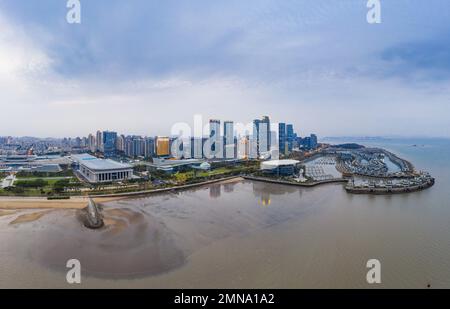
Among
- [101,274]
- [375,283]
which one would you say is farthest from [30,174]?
[375,283]

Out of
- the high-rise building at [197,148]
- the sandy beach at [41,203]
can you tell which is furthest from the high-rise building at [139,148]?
the sandy beach at [41,203]

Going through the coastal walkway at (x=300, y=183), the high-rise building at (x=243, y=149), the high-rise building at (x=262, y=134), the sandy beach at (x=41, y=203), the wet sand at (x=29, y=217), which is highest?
the high-rise building at (x=262, y=134)

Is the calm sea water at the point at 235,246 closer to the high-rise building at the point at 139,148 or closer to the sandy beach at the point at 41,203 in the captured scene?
the sandy beach at the point at 41,203

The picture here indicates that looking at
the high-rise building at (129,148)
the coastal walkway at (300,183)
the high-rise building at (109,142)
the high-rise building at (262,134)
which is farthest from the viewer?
the high-rise building at (109,142)

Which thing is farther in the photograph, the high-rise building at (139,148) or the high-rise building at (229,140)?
the high-rise building at (139,148)

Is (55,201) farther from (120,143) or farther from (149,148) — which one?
(120,143)

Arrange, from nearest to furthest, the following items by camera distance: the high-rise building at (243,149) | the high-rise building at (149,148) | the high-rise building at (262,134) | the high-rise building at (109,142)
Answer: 1. the high-rise building at (243,149)
2. the high-rise building at (149,148)
3. the high-rise building at (262,134)
4. the high-rise building at (109,142)

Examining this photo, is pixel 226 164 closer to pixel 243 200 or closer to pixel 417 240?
pixel 243 200

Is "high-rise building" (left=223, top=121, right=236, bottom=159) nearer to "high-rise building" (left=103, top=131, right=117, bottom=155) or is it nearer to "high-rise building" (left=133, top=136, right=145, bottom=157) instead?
"high-rise building" (left=133, top=136, right=145, bottom=157)
